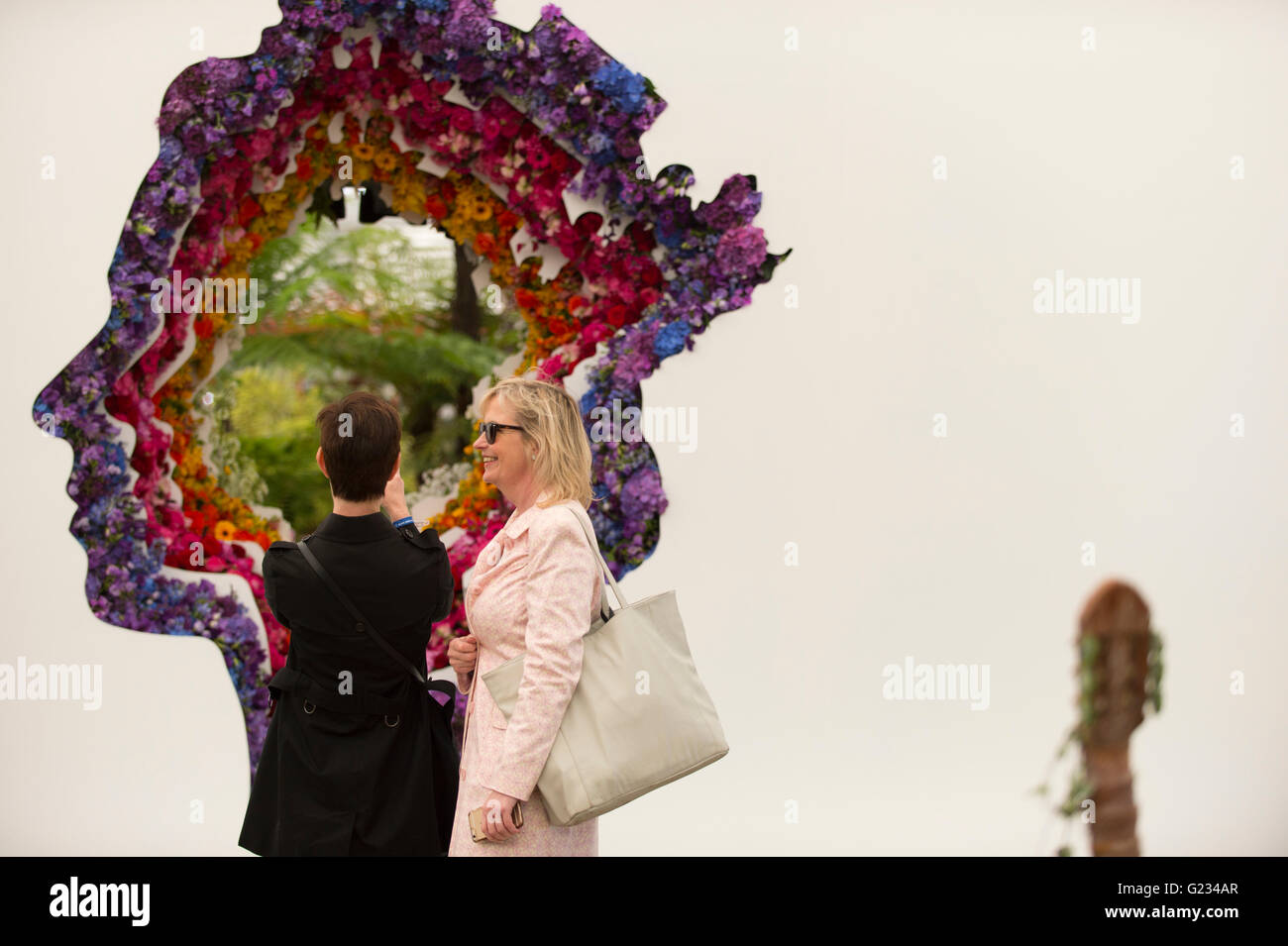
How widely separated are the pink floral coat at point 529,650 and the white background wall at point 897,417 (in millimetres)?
1559

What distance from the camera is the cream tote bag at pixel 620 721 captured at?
85.9 inches

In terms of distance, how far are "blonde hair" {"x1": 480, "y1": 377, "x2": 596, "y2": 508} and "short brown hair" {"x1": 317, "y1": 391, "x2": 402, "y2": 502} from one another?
230 millimetres

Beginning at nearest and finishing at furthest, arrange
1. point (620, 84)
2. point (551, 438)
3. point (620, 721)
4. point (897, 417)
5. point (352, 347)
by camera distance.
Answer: point (620, 721)
point (551, 438)
point (620, 84)
point (897, 417)
point (352, 347)

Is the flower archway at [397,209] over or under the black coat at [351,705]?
over

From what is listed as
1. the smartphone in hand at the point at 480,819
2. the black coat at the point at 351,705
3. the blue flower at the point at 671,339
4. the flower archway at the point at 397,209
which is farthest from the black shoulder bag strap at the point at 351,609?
the blue flower at the point at 671,339

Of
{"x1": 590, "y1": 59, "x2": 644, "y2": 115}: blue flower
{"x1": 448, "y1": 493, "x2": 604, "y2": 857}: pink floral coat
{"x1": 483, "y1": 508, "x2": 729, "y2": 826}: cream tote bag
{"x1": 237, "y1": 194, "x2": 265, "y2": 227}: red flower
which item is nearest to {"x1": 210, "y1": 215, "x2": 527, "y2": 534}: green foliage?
{"x1": 237, "y1": 194, "x2": 265, "y2": 227}: red flower

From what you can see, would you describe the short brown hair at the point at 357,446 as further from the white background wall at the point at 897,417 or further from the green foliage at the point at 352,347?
the green foliage at the point at 352,347

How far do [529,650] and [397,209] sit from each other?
2488mm

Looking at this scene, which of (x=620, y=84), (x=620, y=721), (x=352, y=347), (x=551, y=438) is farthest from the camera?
(x=352, y=347)

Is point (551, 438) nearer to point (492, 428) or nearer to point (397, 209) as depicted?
point (492, 428)

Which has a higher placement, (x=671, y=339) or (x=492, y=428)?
(x=671, y=339)

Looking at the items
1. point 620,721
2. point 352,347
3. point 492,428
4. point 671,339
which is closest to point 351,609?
point 492,428

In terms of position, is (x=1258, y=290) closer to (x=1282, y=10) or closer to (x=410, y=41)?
(x=1282, y=10)

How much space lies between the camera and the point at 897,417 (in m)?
3.96
